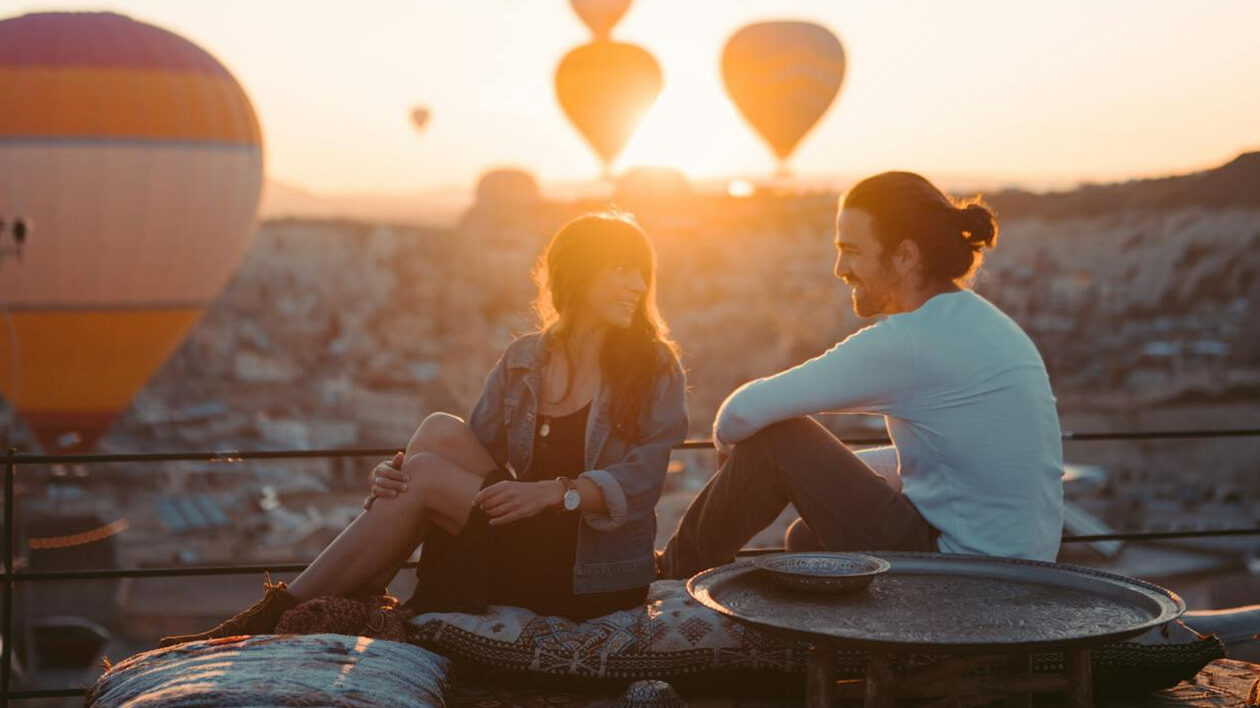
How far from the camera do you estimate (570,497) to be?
2.98 meters

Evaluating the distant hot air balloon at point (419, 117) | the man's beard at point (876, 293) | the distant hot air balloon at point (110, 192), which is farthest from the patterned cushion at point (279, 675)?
the distant hot air balloon at point (419, 117)

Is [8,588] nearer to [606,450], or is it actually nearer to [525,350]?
[525,350]

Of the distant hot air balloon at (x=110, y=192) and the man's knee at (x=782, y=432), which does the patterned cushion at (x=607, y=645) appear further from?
the distant hot air balloon at (x=110, y=192)

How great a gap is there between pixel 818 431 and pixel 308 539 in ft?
62.1

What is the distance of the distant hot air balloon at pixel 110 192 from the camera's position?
629 inches

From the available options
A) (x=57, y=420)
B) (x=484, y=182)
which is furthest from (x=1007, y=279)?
(x=57, y=420)

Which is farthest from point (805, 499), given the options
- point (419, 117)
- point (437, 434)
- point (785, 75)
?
point (419, 117)

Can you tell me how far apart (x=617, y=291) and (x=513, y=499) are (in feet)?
2.01

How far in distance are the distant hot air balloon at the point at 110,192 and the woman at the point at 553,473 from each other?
1462 centimetres

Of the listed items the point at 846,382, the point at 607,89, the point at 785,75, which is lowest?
the point at 846,382

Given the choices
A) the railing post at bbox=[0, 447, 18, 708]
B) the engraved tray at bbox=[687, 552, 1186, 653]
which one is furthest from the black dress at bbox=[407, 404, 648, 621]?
the railing post at bbox=[0, 447, 18, 708]

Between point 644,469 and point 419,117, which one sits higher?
point 419,117

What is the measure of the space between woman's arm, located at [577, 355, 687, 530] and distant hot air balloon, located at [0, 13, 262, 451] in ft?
48.8

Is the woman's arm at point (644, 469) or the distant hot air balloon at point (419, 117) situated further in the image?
the distant hot air balloon at point (419, 117)
